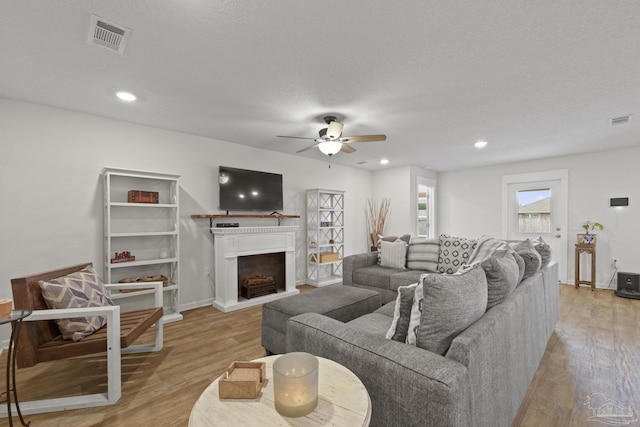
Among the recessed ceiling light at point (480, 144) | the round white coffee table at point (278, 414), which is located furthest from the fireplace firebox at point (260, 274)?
the recessed ceiling light at point (480, 144)

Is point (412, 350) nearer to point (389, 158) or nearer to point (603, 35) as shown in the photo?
point (603, 35)

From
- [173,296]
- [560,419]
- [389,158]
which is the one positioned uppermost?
[389,158]

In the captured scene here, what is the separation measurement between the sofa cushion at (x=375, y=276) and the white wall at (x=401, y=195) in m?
2.35

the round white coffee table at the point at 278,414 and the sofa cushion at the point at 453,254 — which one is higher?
the sofa cushion at the point at 453,254

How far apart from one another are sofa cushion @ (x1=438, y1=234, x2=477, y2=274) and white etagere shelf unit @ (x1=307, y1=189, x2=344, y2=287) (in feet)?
6.97

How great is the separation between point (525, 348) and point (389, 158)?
156 inches

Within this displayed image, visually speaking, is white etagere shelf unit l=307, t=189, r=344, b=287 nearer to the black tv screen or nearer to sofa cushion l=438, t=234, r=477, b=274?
the black tv screen

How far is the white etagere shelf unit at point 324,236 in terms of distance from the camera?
16.8ft

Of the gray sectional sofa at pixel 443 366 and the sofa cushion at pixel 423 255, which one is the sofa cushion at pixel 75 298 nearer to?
the gray sectional sofa at pixel 443 366

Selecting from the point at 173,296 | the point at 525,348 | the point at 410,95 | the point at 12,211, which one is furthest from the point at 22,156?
the point at 525,348

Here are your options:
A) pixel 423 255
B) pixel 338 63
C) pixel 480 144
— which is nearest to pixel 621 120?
pixel 480 144

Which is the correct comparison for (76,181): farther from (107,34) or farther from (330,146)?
(330,146)

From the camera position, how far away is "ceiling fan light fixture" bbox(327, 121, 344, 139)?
115 inches

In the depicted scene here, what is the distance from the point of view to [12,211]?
2.68 m
